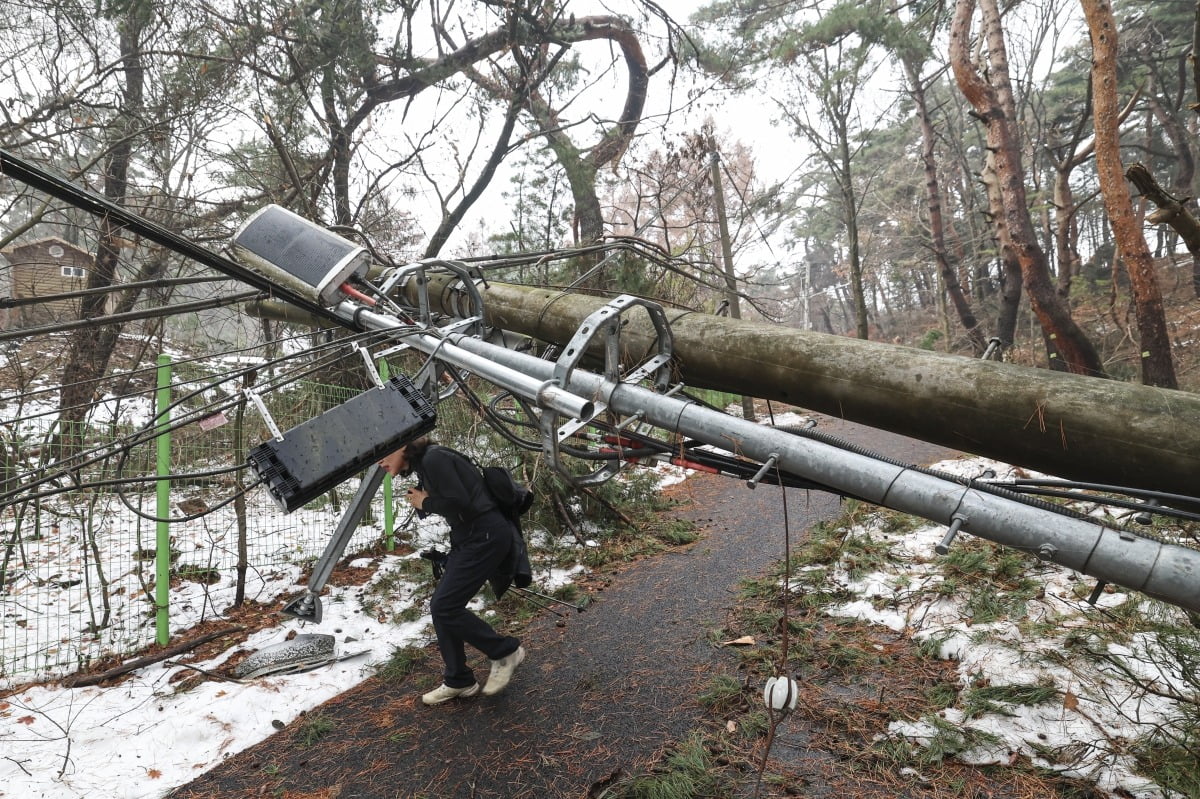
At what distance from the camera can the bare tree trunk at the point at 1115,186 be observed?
6.39 m

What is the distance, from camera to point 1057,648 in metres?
3.36

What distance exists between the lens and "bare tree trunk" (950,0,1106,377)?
7613 millimetres

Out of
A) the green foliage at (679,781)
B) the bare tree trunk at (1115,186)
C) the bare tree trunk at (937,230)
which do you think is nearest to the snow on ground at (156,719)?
the green foliage at (679,781)

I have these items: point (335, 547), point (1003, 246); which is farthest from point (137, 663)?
point (1003, 246)

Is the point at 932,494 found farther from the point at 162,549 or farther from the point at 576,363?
the point at 162,549

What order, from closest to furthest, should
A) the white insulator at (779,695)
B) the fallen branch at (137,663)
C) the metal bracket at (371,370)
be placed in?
1. the white insulator at (779,695)
2. the metal bracket at (371,370)
3. the fallen branch at (137,663)

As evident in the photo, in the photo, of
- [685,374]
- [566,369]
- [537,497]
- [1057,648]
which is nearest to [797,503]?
[537,497]

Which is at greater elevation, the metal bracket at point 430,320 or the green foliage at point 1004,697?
the metal bracket at point 430,320

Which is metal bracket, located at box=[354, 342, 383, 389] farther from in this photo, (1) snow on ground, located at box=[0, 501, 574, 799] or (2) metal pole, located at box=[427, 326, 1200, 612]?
(1) snow on ground, located at box=[0, 501, 574, 799]

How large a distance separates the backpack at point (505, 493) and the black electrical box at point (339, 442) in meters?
0.96

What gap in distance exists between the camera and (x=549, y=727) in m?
3.39

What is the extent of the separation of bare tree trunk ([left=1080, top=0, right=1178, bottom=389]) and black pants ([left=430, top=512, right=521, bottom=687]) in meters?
7.33

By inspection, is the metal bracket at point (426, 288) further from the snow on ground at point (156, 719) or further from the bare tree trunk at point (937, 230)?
the bare tree trunk at point (937, 230)

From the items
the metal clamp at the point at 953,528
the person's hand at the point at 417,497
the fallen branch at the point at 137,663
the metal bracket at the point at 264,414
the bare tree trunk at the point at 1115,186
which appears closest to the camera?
the metal clamp at the point at 953,528
